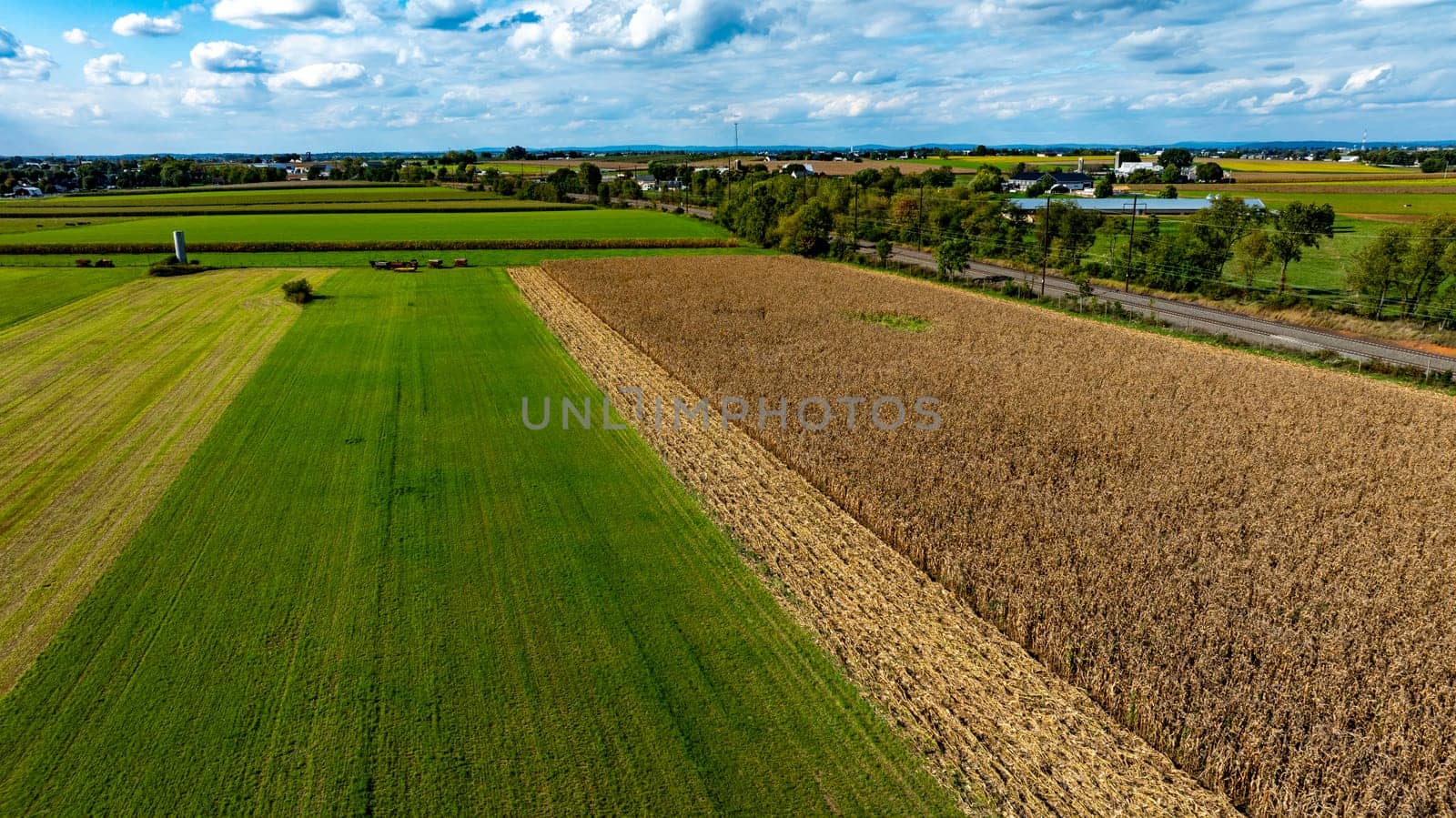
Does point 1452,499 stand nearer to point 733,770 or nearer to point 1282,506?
point 1282,506

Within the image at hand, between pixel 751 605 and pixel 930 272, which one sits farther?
pixel 930 272

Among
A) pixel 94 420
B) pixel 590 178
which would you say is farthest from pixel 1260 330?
pixel 590 178

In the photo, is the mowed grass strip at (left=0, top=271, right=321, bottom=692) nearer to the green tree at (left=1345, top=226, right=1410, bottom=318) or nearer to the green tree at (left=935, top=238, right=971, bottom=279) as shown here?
the green tree at (left=935, top=238, right=971, bottom=279)

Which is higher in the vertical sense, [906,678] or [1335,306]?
[1335,306]

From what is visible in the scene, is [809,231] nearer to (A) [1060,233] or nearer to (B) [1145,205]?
(A) [1060,233]

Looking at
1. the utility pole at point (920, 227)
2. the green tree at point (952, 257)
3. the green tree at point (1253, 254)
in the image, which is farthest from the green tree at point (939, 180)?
the green tree at point (1253, 254)

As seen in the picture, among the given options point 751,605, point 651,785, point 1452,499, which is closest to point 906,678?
point 751,605
